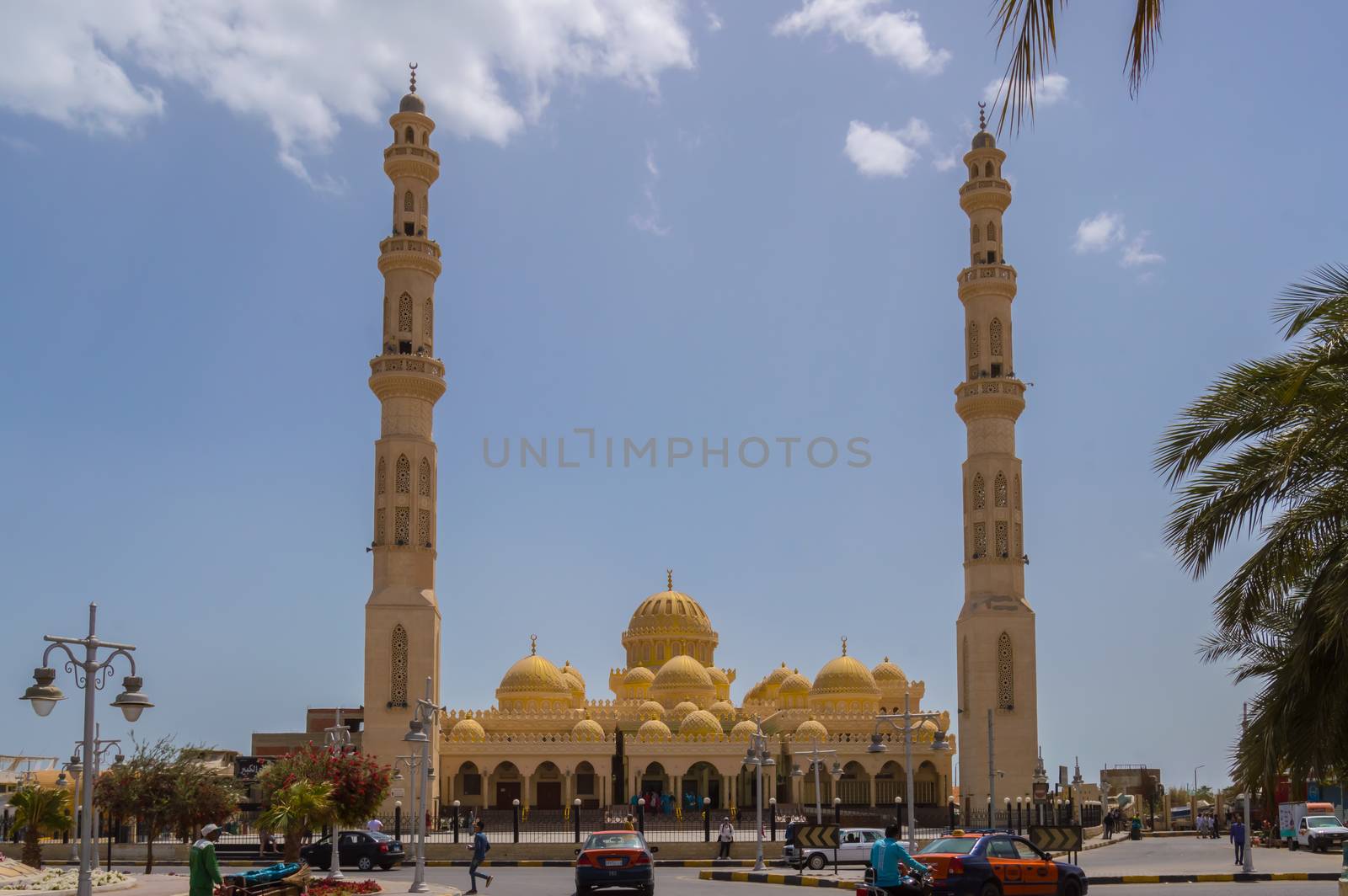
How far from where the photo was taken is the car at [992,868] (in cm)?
1861

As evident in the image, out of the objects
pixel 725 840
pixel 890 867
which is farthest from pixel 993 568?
pixel 890 867

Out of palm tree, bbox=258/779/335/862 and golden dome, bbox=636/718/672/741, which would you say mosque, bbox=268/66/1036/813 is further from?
palm tree, bbox=258/779/335/862

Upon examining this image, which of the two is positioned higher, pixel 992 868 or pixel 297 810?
pixel 297 810

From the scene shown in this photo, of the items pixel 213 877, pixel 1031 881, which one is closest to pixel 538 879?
pixel 1031 881

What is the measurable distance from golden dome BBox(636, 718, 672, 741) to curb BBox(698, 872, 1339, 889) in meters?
29.1

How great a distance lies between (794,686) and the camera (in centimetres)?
6406

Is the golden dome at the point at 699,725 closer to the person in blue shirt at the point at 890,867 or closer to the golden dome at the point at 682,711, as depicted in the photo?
the golden dome at the point at 682,711

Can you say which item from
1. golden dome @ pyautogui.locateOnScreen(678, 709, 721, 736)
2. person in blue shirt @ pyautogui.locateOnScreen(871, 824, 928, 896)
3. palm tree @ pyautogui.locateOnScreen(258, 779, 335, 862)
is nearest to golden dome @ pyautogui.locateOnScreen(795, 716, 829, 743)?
golden dome @ pyautogui.locateOnScreen(678, 709, 721, 736)

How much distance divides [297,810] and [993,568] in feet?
113

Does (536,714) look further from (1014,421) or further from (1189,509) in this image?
(1189,509)

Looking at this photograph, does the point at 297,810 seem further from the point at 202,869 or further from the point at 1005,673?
the point at 1005,673

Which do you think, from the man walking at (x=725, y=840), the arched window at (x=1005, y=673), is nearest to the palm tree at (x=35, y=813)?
the man walking at (x=725, y=840)

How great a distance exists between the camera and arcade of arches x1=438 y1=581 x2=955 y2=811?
186ft

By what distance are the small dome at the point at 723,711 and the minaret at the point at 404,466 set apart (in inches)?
519
